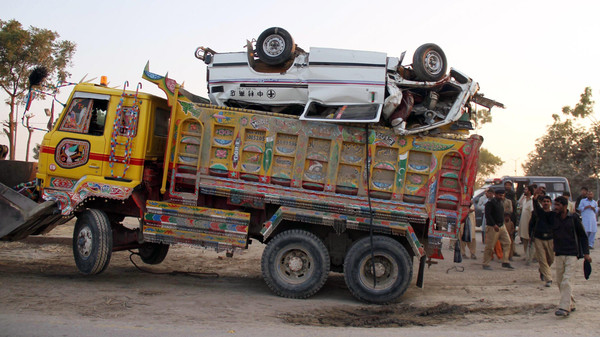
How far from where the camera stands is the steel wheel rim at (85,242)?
24.4 feet

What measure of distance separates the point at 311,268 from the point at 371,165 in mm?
1670

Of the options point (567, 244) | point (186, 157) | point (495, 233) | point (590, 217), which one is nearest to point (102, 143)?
point (186, 157)

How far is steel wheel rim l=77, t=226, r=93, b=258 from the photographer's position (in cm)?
745

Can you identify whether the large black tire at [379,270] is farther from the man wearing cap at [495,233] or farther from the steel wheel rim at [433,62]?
the man wearing cap at [495,233]

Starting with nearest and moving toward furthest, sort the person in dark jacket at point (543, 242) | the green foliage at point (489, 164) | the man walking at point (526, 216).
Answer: the person in dark jacket at point (543, 242) < the man walking at point (526, 216) < the green foliage at point (489, 164)

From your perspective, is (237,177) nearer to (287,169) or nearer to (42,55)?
(287,169)

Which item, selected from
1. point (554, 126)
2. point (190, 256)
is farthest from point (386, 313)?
point (554, 126)

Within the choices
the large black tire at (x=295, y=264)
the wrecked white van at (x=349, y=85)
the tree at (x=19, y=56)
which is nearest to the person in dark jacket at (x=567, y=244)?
the wrecked white van at (x=349, y=85)

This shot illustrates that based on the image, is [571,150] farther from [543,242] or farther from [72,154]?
[72,154]

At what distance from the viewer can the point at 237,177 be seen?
7.37 metres

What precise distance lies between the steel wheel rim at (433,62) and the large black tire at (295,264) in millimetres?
2906

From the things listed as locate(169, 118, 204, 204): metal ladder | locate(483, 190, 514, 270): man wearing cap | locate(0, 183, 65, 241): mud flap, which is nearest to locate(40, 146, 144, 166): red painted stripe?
locate(169, 118, 204, 204): metal ladder

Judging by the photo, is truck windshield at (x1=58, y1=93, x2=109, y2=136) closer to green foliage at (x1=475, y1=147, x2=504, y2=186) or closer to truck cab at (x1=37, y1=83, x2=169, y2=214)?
truck cab at (x1=37, y1=83, x2=169, y2=214)

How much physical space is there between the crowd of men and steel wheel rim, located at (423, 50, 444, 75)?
2454 millimetres
